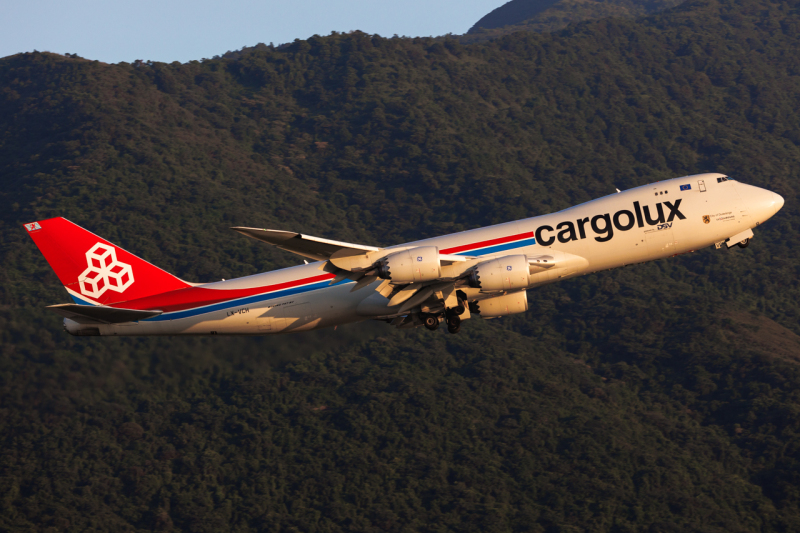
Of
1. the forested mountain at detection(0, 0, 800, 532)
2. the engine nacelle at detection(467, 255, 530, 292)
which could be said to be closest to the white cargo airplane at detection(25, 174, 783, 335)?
the engine nacelle at detection(467, 255, 530, 292)

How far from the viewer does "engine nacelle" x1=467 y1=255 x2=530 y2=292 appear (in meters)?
39.7

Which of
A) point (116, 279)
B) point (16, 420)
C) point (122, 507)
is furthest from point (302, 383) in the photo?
point (116, 279)

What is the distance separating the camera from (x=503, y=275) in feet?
130

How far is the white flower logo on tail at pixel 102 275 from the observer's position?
45.4 meters

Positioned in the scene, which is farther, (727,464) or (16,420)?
(727,464)

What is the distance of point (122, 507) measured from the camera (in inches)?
4343

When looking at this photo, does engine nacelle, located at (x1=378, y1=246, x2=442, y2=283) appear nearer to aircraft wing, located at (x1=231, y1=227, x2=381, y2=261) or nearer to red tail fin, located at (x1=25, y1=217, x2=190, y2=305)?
aircraft wing, located at (x1=231, y1=227, x2=381, y2=261)

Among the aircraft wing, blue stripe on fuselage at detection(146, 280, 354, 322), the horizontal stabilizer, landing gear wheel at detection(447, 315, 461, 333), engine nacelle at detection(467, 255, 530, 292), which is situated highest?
the aircraft wing

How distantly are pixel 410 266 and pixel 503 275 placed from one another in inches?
175

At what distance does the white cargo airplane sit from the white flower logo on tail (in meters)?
0.05

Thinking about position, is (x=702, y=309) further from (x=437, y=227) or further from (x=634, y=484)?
(x=437, y=227)

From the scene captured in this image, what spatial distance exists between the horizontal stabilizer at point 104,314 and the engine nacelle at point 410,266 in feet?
43.9

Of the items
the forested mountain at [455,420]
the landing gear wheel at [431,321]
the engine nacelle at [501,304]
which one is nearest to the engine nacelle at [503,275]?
the engine nacelle at [501,304]

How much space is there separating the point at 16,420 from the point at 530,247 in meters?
77.0
